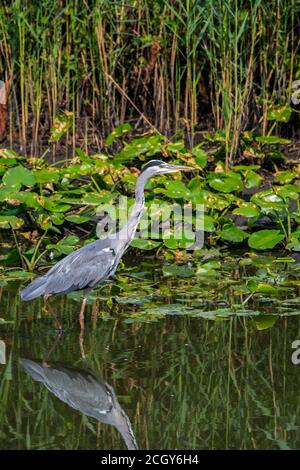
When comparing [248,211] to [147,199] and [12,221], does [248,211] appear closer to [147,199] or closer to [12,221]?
[147,199]

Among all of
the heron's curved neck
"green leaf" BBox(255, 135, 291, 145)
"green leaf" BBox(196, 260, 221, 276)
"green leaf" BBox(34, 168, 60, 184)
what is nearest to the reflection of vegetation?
the heron's curved neck

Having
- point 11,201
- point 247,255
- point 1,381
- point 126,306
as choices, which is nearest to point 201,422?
point 1,381

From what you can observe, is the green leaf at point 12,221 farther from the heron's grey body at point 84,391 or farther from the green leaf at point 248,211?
the heron's grey body at point 84,391

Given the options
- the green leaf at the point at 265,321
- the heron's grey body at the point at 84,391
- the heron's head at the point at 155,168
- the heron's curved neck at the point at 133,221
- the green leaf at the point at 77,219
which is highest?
the heron's head at the point at 155,168

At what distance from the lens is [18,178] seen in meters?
7.94

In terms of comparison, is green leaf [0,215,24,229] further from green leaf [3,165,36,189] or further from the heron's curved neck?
the heron's curved neck

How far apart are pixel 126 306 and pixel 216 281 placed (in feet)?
2.53

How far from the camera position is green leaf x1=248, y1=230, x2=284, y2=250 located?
293 inches

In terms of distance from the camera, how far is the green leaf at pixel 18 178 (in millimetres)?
7902

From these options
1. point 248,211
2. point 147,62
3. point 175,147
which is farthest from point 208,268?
point 147,62

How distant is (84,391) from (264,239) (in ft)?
8.67

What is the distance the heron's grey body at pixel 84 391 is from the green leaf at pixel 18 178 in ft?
8.38

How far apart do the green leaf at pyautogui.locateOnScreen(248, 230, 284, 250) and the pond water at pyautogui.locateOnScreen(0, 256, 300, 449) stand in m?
0.13

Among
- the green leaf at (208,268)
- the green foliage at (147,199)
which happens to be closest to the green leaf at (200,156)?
the green foliage at (147,199)
